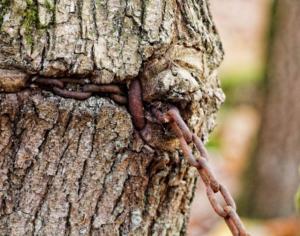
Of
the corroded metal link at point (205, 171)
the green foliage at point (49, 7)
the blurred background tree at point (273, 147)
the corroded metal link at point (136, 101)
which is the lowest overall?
the corroded metal link at point (205, 171)

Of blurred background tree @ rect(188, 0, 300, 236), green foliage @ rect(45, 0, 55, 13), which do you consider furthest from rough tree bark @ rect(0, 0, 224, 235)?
blurred background tree @ rect(188, 0, 300, 236)

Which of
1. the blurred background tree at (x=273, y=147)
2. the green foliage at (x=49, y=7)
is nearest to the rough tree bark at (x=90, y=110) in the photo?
the green foliage at (x=49, y=7)

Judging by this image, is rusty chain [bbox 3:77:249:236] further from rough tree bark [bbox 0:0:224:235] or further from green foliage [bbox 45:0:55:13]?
green foliage [bbox 45:0:55:13]

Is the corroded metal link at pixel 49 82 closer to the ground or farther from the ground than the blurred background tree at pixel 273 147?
closer to the ground

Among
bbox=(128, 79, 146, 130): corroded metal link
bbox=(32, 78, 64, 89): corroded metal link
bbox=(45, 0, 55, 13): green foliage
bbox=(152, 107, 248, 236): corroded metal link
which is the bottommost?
bbox=(152, 107, 248, 236): corroded metal link

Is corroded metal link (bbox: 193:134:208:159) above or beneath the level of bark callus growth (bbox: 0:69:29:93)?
beneath

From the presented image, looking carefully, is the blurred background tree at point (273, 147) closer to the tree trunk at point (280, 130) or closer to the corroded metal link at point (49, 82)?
the tree trunk at point (280, 130)

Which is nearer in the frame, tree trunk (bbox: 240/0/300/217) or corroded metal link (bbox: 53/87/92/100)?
corroded metal link (bbox: 53/87/92/100)
